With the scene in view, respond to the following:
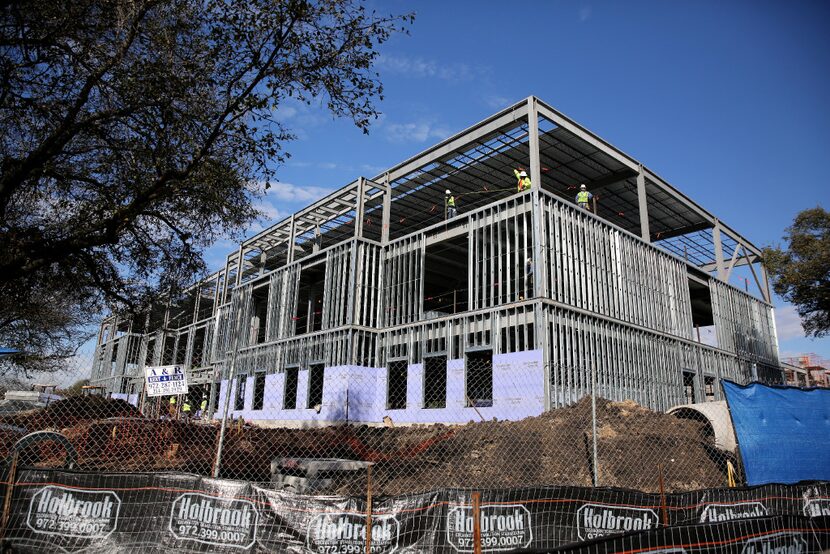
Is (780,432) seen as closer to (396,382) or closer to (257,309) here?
(396,382)

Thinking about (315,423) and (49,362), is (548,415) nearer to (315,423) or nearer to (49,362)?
(315,423)

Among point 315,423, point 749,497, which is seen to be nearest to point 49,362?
point 315,423

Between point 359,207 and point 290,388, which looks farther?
point 290,388

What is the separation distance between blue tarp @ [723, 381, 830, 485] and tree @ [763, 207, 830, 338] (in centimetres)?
2157

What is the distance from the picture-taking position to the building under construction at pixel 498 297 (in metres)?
20.5

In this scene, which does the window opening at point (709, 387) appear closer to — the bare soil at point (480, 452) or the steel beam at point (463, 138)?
the bare soil at point (480, 452)

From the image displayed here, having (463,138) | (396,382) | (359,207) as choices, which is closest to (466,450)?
(396,382)

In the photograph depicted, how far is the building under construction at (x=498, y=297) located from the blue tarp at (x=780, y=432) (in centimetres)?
612

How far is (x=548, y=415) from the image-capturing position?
1581cm

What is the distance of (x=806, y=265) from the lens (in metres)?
28.6

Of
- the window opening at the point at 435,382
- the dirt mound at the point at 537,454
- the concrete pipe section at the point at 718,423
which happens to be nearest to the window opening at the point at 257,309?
the window opening at the point at 435,382

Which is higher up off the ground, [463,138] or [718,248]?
[463,138]

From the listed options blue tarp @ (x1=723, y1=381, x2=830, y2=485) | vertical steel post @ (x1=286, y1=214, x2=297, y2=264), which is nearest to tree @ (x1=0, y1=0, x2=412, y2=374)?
blue tarp @ (x1=723, y1=381, x2=830, y2=485)

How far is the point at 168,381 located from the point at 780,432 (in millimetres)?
13643
